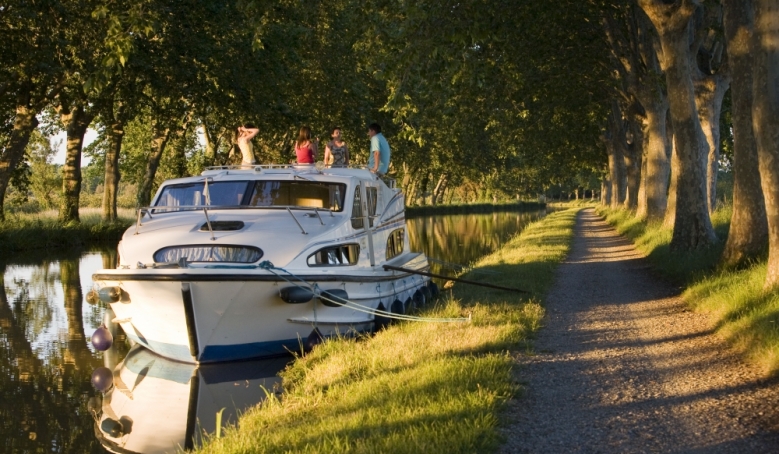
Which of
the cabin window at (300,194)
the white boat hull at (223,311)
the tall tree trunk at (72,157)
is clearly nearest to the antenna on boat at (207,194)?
the cabin window at (300,194)

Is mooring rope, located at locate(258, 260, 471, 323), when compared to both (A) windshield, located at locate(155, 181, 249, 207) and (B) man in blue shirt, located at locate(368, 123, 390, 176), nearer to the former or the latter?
(A) windshield, located at locate(155, 181, 249, 207)

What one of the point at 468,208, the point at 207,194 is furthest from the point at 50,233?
the point at 468,208

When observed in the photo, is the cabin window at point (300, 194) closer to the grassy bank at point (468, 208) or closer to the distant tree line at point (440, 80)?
the distant tree line at point (440, 80)

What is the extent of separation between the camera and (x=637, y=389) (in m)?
7.73

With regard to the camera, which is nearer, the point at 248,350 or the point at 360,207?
the point at 248,350

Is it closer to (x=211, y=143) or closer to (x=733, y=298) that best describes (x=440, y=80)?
(x=733, y=298)

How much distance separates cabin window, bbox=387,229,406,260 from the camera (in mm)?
14632

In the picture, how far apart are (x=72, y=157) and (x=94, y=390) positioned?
1138 inches

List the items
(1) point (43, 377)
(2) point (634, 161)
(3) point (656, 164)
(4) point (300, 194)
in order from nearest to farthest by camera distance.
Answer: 1. (1) point (43, 377)
2. (4) point (300, 194)
3. (3) point (656, 164)
4. (2) point (634, 161)

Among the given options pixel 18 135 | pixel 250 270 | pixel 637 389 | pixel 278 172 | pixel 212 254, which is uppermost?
pixel 18 135

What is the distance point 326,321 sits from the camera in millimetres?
11180

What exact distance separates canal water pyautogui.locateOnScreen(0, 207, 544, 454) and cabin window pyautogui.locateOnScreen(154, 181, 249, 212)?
204cm

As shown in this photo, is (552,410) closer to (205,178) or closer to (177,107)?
(205,178)

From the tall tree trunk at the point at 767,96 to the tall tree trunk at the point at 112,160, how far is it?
27.7 meters
